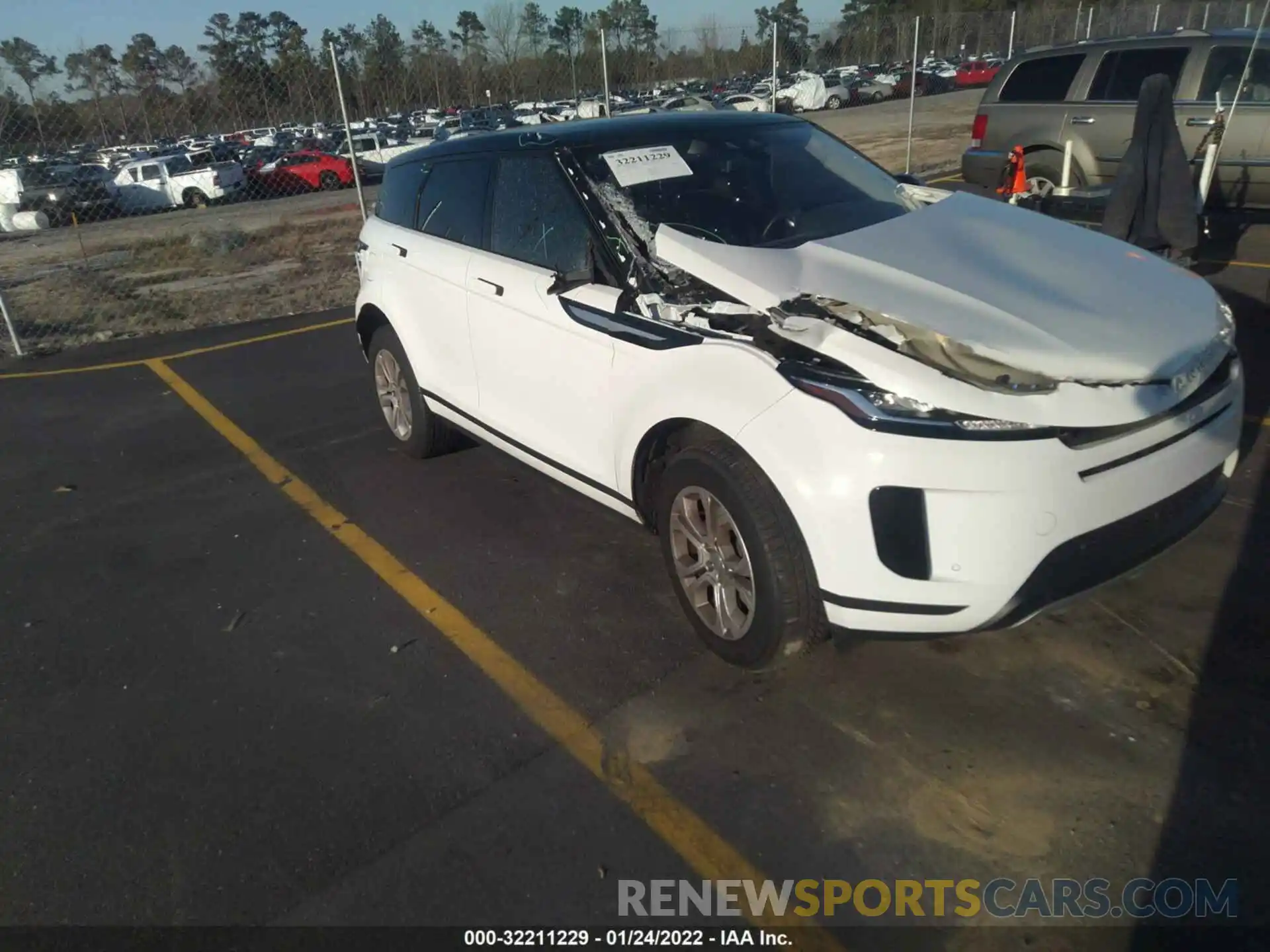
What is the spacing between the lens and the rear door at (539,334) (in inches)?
140

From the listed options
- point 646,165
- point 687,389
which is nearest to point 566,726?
point 687,389

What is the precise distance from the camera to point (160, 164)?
83.8 feet

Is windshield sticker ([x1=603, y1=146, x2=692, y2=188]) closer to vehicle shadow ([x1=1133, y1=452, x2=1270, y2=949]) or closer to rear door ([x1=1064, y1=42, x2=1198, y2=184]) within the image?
vehicle shadow ([x1=1133, y1=452, x2=1270, y2=949])

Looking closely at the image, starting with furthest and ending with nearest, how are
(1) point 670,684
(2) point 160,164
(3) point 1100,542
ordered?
(2) point 160,164 < (1) point 670,684 < (3) point 1100,542

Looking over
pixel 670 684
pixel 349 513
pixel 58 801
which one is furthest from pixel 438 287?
pixel 58 801

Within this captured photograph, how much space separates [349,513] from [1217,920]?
397cm

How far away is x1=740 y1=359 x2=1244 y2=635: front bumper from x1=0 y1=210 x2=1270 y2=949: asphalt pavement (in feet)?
1.66

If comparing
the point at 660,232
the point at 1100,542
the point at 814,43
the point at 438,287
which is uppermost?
the point at 814,43

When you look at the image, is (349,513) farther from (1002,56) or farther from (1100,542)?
(1002,56)

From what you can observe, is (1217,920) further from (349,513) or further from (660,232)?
(349,513)

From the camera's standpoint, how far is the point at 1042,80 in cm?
935

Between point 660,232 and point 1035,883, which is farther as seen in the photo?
point 660,232

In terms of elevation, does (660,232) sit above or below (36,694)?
above

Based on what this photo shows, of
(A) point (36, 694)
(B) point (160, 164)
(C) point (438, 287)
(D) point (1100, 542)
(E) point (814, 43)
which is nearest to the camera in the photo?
(D) point (1100, 542)
